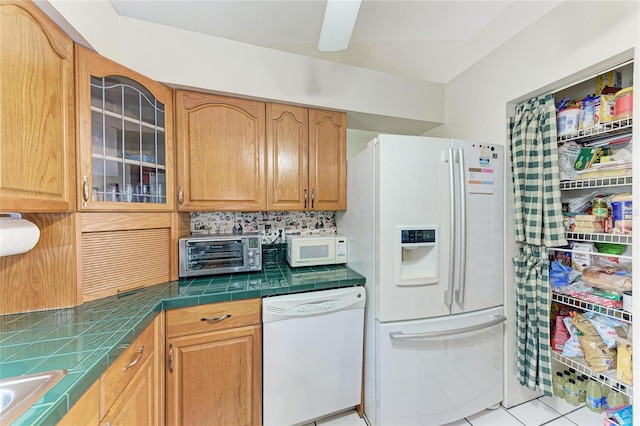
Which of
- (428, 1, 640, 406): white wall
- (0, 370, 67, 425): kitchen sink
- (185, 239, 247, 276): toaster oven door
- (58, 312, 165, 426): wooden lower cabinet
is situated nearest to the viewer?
(0, 370, 67, 425): kitchen sink

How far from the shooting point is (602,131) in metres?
1.28

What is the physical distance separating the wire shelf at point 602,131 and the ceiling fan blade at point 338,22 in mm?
1401

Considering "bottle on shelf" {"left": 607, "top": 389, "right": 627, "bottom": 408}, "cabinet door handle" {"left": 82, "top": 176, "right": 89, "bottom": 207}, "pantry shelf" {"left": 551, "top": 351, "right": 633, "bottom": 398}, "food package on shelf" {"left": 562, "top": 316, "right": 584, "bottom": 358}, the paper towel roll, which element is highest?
"cabinet door handle" {"left": 82, "top": 176, "right": 89, "bottom": 207}

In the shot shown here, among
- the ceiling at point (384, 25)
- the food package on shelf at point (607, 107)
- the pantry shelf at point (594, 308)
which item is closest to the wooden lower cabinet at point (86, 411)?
the ceiling at point (384, 25)

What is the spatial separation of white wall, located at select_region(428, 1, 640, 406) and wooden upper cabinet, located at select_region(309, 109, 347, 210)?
3.20 ft

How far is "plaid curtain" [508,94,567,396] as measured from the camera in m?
1.44

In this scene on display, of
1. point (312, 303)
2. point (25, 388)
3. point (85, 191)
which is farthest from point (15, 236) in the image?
point (312, 303)

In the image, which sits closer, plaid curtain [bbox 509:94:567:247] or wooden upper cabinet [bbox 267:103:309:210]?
plaid curtain [bbox 509:94:567:247]

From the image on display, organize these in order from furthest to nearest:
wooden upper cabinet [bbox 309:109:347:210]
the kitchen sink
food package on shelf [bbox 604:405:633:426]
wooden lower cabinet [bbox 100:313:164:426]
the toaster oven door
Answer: wooden upper cabinet [bbox 309:109:347:210]
the toaster oven door
food package on shelf [bbox 604:405:633:426]
wooden lower cabinet [bbox 100:313:164:426]
the kitchen sink

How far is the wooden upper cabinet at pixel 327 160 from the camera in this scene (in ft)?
6.10

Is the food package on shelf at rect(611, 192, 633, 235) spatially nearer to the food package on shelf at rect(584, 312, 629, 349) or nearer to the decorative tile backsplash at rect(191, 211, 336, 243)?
the food package on shelf at rect(584, 312, 629, 349)

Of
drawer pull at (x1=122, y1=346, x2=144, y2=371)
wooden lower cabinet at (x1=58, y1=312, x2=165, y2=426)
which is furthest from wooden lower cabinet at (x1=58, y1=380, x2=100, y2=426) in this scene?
drawer pull at (x1=122, y1=346, x2=144, y2=371)

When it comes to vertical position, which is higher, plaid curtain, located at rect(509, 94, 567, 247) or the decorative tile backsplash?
plaid curtain, located at rect(509, 94, 567, 247)

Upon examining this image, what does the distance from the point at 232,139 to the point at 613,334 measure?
2.48 meters
